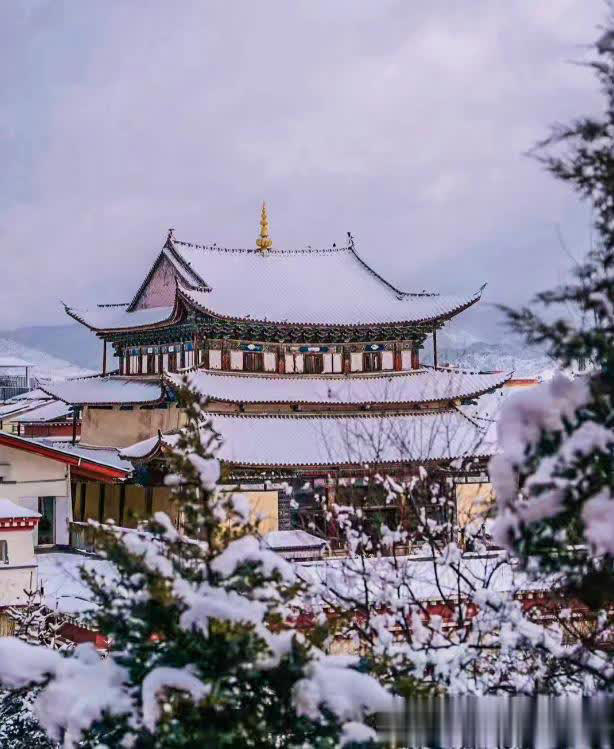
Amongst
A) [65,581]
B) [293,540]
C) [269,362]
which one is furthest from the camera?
[269,362]

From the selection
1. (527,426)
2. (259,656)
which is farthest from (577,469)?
(259,656)

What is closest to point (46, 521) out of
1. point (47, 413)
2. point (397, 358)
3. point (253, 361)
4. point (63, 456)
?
point (63, 456)

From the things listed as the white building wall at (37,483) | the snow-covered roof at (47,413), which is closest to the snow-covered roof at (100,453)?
the white building wall at (37,483)

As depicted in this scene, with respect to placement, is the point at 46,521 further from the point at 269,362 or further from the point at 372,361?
the point at 372,361

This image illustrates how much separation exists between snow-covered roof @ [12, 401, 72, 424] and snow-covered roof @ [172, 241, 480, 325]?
62.7 feet

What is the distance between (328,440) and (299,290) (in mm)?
6247

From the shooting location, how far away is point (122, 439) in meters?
32.6

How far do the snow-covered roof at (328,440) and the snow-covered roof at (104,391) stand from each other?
3512mm

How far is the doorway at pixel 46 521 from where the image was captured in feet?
93.2

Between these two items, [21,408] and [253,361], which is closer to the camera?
[253,361]

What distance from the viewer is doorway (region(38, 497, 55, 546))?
28.4 metres

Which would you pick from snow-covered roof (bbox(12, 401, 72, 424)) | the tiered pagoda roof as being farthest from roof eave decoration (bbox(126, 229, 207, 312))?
snow-covered roof (bbox(12, 401, 72, 424))

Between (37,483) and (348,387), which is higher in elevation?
(348,387)

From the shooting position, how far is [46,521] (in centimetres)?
2878
